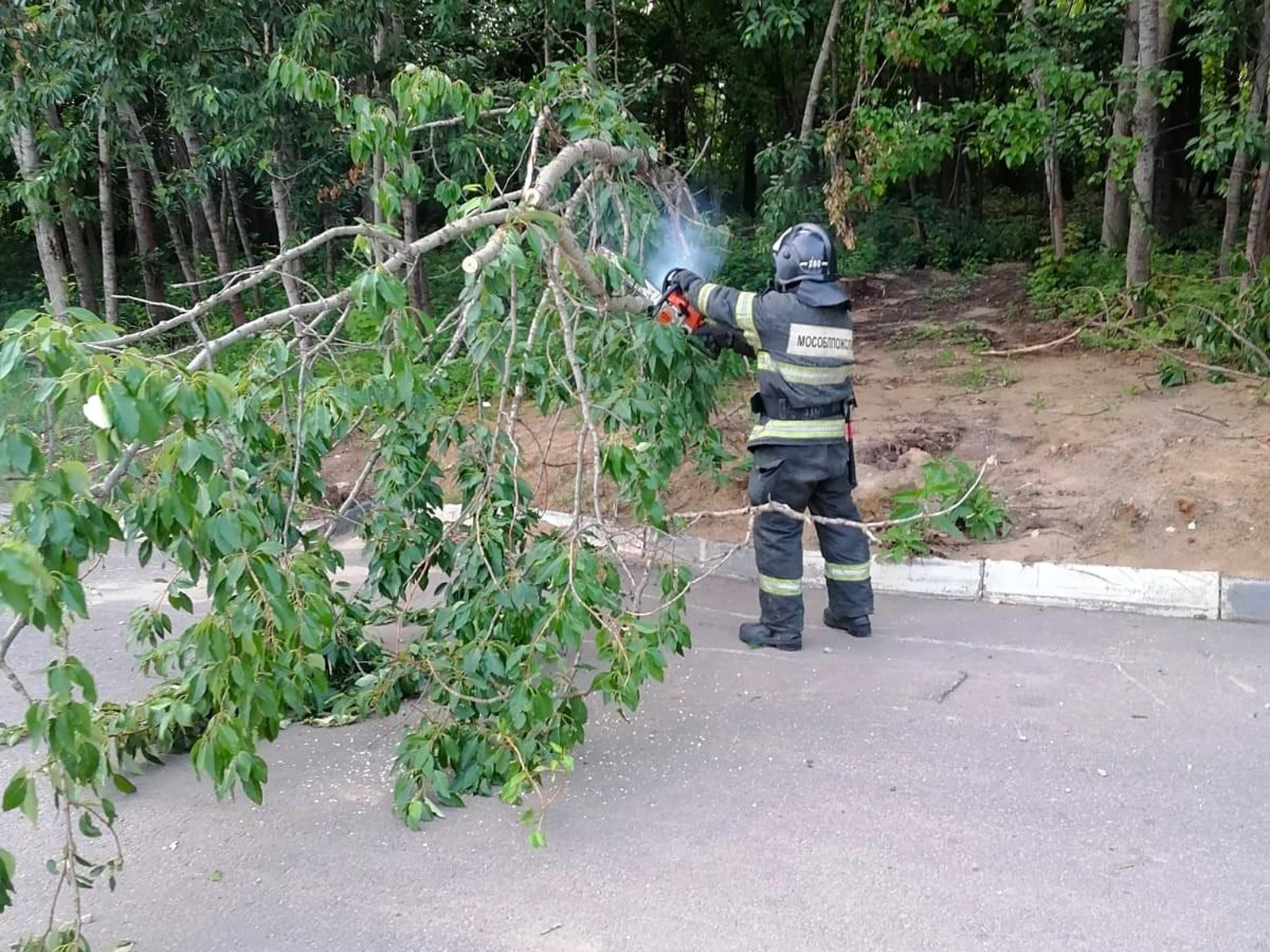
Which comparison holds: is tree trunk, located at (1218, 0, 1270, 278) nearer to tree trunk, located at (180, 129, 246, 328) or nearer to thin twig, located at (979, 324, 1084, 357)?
thin twig, located at (979, 324, 1084, 357)

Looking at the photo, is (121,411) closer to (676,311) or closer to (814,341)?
(676,311)

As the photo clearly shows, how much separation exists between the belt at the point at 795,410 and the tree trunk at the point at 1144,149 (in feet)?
15.6

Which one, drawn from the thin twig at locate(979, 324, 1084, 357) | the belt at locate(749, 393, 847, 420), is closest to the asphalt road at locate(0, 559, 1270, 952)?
the belt at locate(749, 393, 847, 420)

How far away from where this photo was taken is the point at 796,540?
4863 mm

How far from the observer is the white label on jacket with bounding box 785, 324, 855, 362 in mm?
4633

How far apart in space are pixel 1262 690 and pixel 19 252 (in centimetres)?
1949

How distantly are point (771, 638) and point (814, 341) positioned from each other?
1.36 m

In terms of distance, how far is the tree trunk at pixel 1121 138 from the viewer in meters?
8.16

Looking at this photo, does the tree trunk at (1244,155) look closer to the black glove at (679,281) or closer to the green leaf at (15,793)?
the black glove at (679,281)

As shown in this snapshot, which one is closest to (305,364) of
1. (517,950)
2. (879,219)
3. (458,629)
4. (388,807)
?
(458,629)

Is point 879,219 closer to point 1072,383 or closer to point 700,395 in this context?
point 1072,383

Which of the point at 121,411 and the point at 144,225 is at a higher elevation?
the point at 144,225

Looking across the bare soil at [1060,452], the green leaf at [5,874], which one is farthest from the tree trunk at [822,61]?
the green leaf at [5,874]

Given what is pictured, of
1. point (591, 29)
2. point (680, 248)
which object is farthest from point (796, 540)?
point (591, 29)
